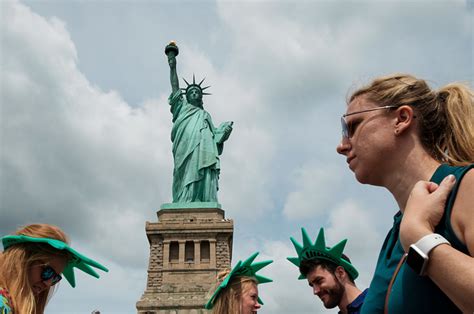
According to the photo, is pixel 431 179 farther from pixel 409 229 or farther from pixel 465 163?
pixel 409 229

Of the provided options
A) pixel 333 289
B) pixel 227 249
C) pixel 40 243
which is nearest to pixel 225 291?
pixel 333 289

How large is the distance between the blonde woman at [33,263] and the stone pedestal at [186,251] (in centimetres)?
2269

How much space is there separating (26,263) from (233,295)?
190 cm

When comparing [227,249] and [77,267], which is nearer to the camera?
[77,267]

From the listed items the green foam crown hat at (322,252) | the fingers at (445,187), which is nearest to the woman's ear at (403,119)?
the fingers at (445,187)

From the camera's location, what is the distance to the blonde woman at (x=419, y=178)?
1560 millimetres

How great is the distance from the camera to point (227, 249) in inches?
1063

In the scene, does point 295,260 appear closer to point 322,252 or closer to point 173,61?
point 322,252

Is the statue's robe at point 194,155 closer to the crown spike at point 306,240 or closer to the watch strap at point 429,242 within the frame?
the crown spike at point 306,240

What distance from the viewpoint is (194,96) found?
31.6 metres

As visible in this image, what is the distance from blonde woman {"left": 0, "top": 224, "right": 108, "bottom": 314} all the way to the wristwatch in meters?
2.72

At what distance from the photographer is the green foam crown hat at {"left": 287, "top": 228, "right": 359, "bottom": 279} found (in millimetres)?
4402

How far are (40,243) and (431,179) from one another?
2890mm

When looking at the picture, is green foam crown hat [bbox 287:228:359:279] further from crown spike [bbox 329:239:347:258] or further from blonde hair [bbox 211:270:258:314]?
blonde hair [bbox 211:270:258:314]
